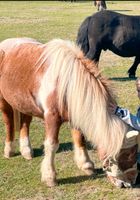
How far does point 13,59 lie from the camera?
4.30 m

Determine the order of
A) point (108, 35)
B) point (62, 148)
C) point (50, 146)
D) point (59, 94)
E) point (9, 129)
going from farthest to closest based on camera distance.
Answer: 1. point (108, 35)
2. point (62, 148)
3. point (9, 129)
4. point (50, 146)
5. point (59, 94)

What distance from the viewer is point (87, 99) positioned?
3.65 m

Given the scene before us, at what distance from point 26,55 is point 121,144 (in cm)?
131

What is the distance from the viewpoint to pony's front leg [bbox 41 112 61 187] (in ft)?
12.9

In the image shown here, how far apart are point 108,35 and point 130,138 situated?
5.13 m

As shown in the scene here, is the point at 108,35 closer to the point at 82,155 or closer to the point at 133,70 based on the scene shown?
the point at 133,70

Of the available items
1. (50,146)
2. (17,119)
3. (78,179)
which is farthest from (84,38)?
(50,146)

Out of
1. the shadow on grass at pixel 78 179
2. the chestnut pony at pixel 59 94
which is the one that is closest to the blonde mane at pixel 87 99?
the chestnut pony at pixel 59 94

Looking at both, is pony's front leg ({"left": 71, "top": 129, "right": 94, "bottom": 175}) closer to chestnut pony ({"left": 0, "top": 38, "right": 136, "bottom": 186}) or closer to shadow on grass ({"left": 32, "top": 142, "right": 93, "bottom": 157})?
chestnut pony ({"left": 0, "top": 38, "right": 136, "bottom": 186})

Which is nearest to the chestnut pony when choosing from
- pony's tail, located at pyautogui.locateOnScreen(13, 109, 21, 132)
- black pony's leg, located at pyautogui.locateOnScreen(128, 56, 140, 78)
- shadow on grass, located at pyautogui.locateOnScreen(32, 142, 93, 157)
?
pony's tail, located at pyautogui.locateOnScreen(13, 109, 21, 132)

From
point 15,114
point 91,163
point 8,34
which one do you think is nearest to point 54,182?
point 91,163

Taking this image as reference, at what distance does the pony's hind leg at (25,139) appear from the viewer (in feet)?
15.9

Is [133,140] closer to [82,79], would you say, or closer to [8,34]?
[82,79]

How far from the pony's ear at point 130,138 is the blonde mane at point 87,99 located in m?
0.05
